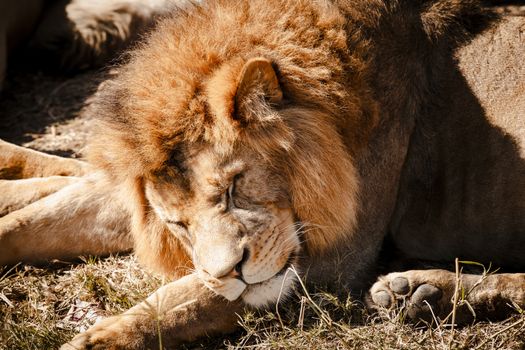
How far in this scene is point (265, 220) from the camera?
12.2 ft

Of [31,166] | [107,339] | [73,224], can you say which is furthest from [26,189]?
[107,339]

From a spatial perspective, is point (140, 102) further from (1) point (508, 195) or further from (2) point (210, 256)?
(1) point (508, 195)

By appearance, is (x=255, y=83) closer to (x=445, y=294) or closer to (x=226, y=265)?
(x=226, y=265)

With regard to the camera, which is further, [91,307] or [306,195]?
[91,307]

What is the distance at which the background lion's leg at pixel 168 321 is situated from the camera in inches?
148

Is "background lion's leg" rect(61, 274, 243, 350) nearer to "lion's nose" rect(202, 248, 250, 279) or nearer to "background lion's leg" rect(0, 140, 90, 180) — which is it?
"lion's nose" rect(202, 248, 250, 279)

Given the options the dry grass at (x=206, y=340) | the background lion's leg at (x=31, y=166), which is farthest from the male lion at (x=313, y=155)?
the background lion's leg at (x=31, y=166)

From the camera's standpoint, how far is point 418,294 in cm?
382

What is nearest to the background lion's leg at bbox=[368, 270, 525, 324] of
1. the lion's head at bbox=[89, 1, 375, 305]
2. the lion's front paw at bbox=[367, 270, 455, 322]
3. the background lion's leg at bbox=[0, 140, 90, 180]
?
the lion's front paw at bbox=[367, 270, 455, 322]

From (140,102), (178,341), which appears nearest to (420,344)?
(178,341)

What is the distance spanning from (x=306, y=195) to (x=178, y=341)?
43.0 inches

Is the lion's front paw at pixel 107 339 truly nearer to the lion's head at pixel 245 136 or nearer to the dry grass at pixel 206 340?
the dry grass at pixel 206 340

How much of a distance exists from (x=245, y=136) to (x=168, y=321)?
1135 millimetres

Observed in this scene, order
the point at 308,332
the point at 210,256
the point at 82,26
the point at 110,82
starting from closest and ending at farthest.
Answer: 1. the point at 210,256
2. the point at 308,332
3. the point at 110,82
4. the point at 82,26
